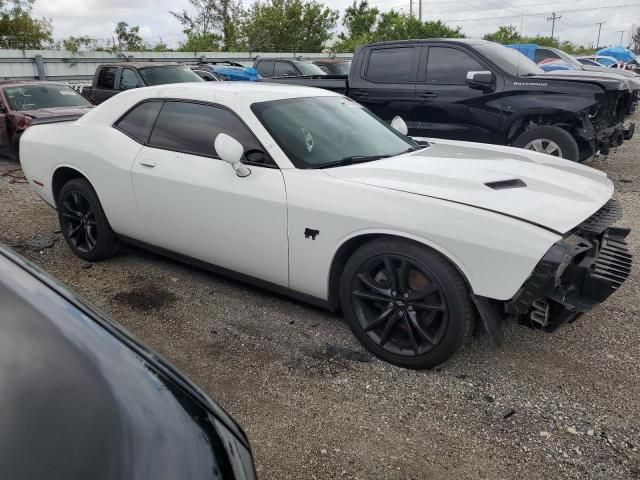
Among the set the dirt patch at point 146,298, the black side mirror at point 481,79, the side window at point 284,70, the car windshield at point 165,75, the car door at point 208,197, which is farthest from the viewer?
the side window at point 284,70

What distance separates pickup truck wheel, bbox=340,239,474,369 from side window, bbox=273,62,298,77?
12298 mm

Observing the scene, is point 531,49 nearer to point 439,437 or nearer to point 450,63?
point 450,63

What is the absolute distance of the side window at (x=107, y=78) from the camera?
11.3 meters

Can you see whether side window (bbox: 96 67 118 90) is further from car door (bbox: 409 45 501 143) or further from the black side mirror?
the black side mirror

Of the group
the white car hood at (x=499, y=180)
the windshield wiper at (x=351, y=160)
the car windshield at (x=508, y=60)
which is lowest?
the white car hood at (x=499, y=180)

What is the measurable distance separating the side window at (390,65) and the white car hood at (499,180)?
3.94 m

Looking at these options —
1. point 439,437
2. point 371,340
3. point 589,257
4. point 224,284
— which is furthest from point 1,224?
point 589,257

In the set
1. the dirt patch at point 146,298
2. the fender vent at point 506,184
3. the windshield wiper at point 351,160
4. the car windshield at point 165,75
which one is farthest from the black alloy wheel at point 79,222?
the car windshield at point 165,75

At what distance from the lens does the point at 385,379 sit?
283 centimetres

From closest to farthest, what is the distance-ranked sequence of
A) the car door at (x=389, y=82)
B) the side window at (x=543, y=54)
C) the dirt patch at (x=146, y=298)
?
the dirt patch at (x=146, y=298)
the car door at (x=389, y=82)
the side window at (x=543, y=54)

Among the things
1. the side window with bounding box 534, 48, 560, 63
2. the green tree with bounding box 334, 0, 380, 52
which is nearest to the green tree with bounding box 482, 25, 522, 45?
the green tree with bounding box 334, 0, 380, 52

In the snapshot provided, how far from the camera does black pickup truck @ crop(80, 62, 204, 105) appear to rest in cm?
1080

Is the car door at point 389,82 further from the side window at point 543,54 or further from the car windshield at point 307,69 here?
the side window at point 543,54

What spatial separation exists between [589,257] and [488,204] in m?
0.65
